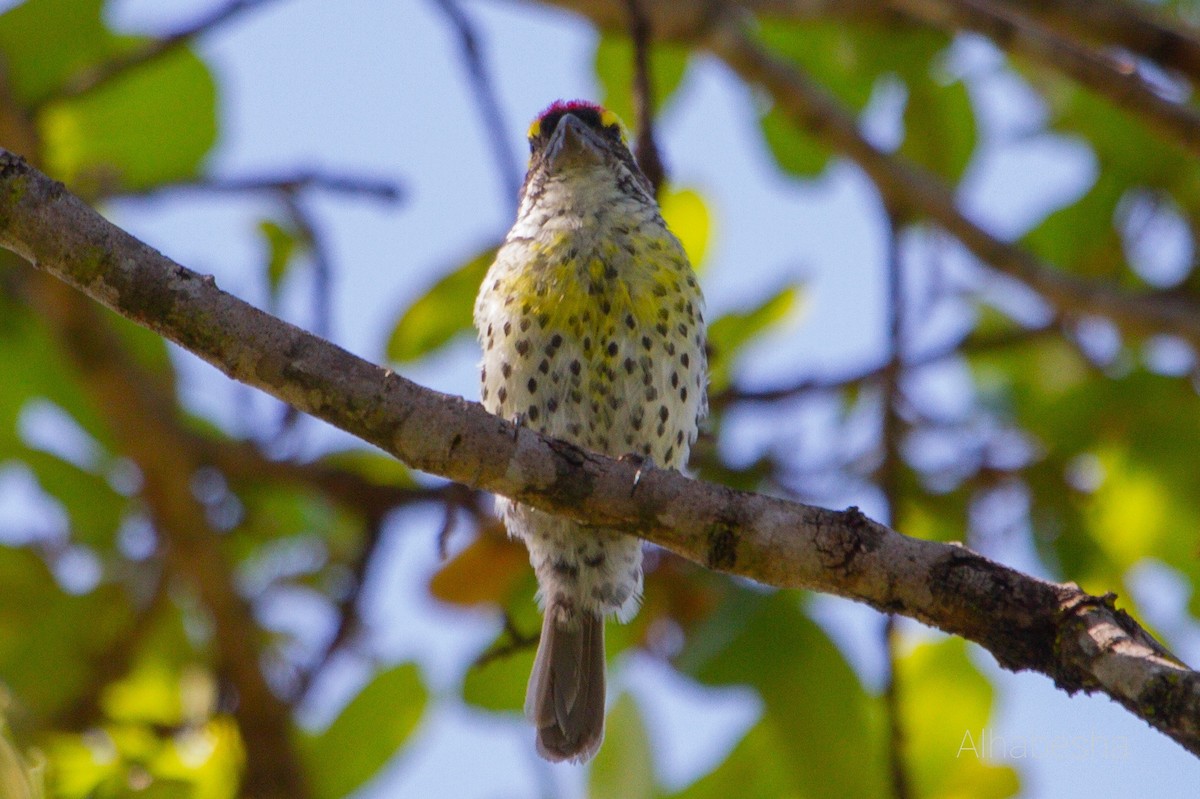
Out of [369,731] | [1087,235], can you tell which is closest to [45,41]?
[369,731]

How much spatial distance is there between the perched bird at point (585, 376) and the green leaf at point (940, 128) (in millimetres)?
1400

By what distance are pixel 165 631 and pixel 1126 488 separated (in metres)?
3.37

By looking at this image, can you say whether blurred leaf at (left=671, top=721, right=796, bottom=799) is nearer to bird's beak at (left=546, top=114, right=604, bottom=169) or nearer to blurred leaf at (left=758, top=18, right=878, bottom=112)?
bird's beak at (left=546, top=114, right=604, bottom=169)

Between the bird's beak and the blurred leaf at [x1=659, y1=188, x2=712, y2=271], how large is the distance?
0.35 metres

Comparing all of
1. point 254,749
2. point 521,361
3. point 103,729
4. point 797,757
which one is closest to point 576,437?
point 521,361

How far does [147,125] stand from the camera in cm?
490

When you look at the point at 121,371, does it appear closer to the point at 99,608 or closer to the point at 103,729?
the point at 99,608

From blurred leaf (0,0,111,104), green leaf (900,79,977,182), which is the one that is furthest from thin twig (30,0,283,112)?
green leaf (900,79,977,182)

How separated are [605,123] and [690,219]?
442 millimetres

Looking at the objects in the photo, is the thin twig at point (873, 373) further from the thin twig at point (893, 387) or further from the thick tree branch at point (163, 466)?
the thick tree branch at point (163, 466)

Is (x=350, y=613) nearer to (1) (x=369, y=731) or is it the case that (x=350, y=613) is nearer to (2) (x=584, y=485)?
(1) (x=369, y=731)

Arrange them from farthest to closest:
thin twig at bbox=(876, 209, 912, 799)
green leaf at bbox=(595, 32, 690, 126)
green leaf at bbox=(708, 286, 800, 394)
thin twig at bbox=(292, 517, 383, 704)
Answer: green leaf at bbox=(595, 32, 690, 126) → green leaf at bbox=(708, 286, 800, 394) → thin twig at bbox=(292, 517, 383, 704) → thin twig at bbox=(876, 209, 912, 799)

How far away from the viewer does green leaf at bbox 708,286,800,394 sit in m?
4.47

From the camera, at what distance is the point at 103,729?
4.22 metres
